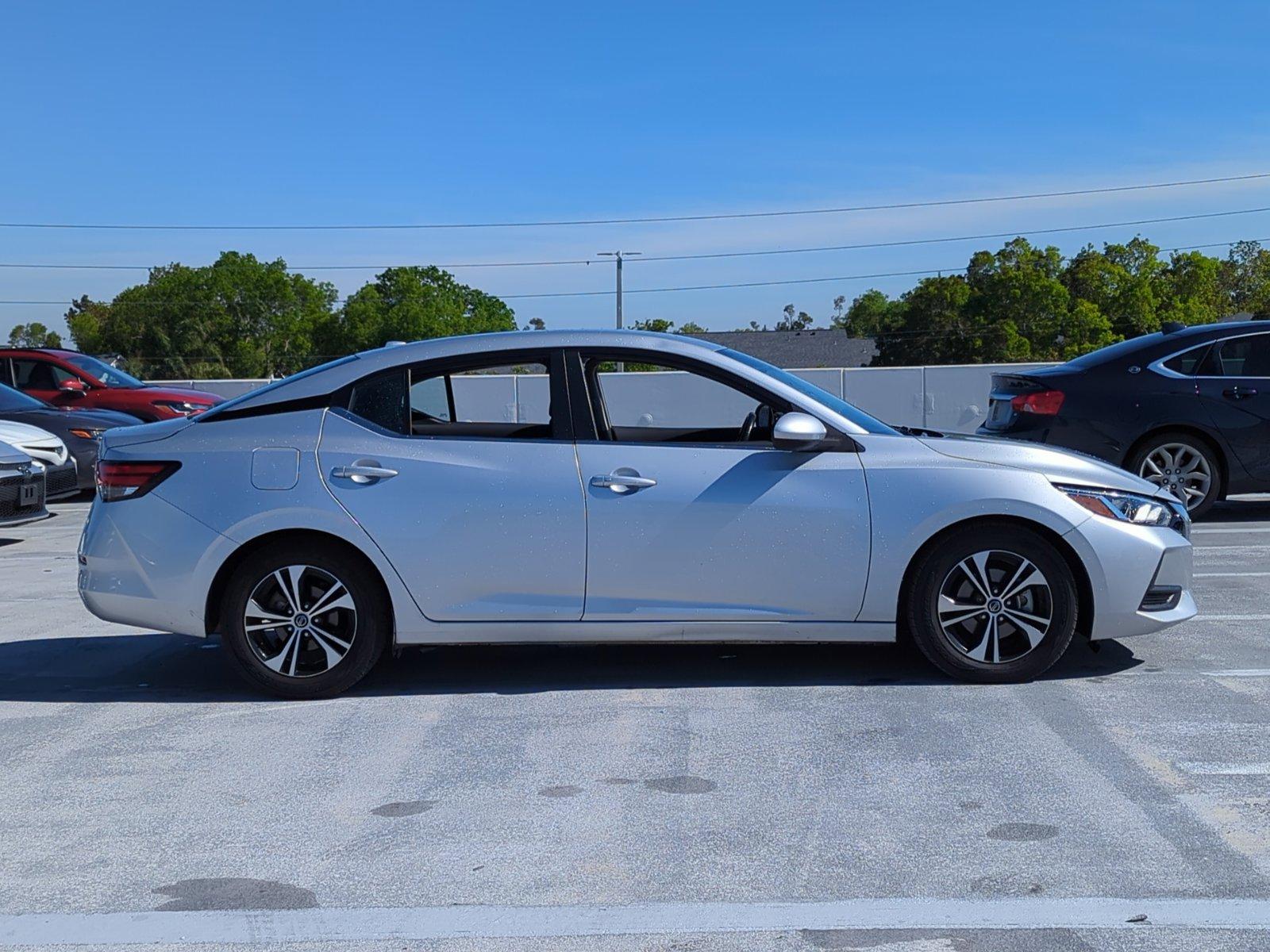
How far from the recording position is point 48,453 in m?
12.0

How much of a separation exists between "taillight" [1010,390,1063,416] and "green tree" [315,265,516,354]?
320 ft

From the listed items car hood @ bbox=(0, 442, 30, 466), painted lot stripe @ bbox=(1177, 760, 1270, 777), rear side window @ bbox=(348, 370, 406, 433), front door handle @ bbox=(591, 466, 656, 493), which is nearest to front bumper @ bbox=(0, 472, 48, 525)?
car hood @ bbox=(0, 442, 30, 466)

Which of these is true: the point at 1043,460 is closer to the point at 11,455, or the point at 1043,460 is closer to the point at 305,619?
the point at 305,619

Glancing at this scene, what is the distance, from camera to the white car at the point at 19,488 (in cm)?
1050

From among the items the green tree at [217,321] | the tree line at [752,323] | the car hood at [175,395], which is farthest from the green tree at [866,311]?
the car hood at [175,395]

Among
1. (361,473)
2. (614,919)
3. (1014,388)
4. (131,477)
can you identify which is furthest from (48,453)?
(614,919)

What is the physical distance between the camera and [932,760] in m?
4.71

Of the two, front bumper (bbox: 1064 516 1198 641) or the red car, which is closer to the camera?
front bumper (bbox: 1064 516 1198 641)

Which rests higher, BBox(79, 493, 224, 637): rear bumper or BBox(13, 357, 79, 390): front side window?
BBox(13, 357, 79, 390): front side window

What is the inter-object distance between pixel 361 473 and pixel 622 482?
109cm

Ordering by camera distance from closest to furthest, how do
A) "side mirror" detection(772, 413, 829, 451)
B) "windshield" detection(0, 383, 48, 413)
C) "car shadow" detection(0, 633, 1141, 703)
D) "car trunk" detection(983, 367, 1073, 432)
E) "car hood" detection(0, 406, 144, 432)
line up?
"side mirror" detection(772, 413, 829, 451) → "car shadow" detection(0, 633, 1141, 703) → "car trunk" detection(983, 367, 1073, 432) → "car hood" detection(0, 406, 144, 432) → "windshield" detection(0, 383, 48, 413)

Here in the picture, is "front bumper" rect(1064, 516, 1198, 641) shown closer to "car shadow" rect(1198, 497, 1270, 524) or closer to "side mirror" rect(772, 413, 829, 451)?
"side mirror" rect(772, 413, 829, 451)

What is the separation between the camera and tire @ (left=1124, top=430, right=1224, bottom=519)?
11.1m

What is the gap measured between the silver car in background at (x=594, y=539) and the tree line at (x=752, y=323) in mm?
48785
